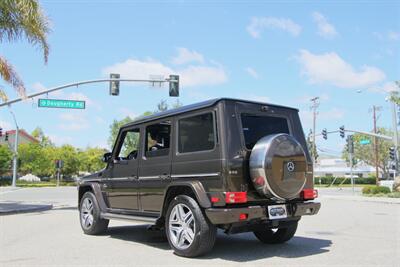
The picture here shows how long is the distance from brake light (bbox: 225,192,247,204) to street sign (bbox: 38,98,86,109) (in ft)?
59.1

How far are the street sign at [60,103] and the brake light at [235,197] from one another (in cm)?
1801

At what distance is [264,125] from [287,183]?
1053 mm

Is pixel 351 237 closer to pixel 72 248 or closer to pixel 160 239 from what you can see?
pixel 160 239

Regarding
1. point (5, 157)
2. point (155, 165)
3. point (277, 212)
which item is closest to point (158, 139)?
point (155, 165)

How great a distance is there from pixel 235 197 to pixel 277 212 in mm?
777

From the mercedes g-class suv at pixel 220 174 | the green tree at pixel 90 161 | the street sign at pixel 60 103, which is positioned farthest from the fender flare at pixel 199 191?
the green tree at pixel 90 161

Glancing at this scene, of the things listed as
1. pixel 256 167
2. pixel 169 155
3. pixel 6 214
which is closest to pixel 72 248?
pixel 169 155

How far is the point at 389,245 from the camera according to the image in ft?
25.2

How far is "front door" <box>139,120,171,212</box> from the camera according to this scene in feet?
23.7

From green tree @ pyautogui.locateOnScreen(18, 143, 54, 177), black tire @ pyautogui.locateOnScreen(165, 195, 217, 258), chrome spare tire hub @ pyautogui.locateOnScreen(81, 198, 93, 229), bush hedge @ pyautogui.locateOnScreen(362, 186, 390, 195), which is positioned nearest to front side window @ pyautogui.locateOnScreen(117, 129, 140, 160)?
chrome spare tire hub @ pyautogui.locateOnScreen(81, 198, 93, 229)

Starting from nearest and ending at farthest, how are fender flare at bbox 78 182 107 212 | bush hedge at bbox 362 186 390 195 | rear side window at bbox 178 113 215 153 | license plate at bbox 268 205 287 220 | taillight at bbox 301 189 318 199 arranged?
license plate at bbox 268 205 287 220, rear side window at bbox 178 113 215 153, taillight at bbox 301 189 318 199, fender flare at bbox 78 182 107 212, bush hedge at bbox 362 186 390 195

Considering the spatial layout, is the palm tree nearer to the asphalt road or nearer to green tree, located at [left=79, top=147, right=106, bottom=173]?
the asphalt road

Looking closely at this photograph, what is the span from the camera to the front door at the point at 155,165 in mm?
7234

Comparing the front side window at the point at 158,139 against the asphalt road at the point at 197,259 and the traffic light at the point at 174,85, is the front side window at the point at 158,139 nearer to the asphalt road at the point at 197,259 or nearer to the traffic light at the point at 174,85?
the asphalt road at the point at 197,259
